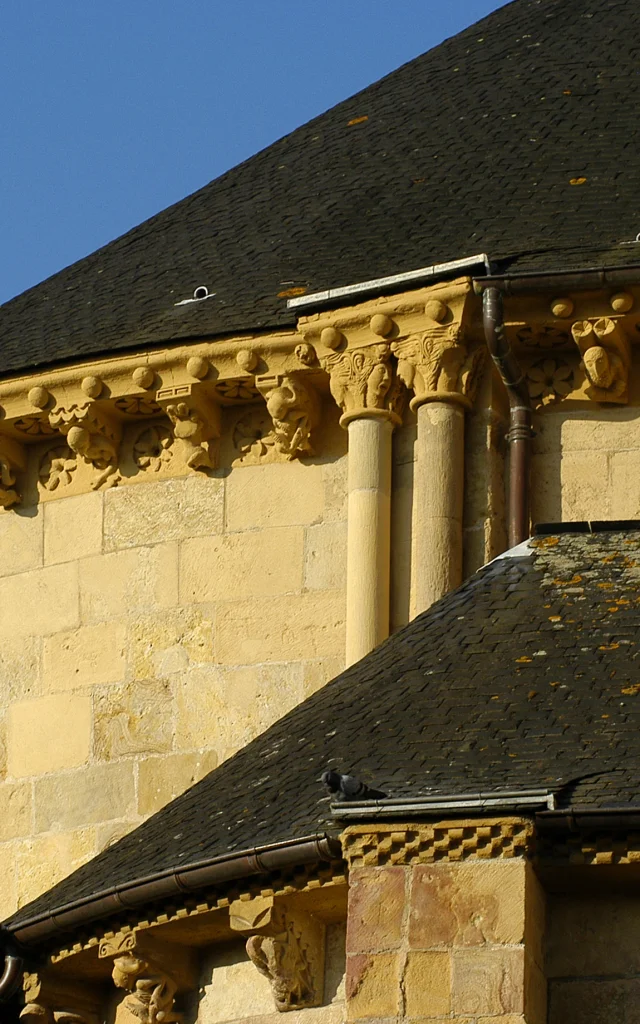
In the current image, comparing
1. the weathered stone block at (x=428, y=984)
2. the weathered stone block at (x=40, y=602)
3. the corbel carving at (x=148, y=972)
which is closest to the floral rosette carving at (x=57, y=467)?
the weathered stone block at (x=40, y=602)

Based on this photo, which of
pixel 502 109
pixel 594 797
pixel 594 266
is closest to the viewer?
pixel 594 797

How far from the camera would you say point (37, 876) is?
53.0 feet

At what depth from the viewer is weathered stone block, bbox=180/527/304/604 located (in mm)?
16125

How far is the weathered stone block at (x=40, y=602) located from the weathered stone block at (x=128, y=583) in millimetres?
97

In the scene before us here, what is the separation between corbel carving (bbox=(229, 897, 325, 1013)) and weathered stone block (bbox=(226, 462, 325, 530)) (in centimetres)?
474

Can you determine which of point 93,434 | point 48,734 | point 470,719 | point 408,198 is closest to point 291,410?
point 93,434

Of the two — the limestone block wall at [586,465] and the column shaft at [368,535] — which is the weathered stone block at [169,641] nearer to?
the column shaft at [368,535]

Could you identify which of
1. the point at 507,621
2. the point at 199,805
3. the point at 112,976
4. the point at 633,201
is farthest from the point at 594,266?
the point at 112,976

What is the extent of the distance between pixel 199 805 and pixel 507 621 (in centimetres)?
168

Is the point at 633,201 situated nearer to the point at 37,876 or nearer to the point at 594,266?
the point at 594,266

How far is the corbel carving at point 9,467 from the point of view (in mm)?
17234

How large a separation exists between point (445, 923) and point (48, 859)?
557 cm

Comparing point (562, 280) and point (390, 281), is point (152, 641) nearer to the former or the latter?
point (390, 281)

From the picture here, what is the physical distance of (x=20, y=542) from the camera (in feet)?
56.5
